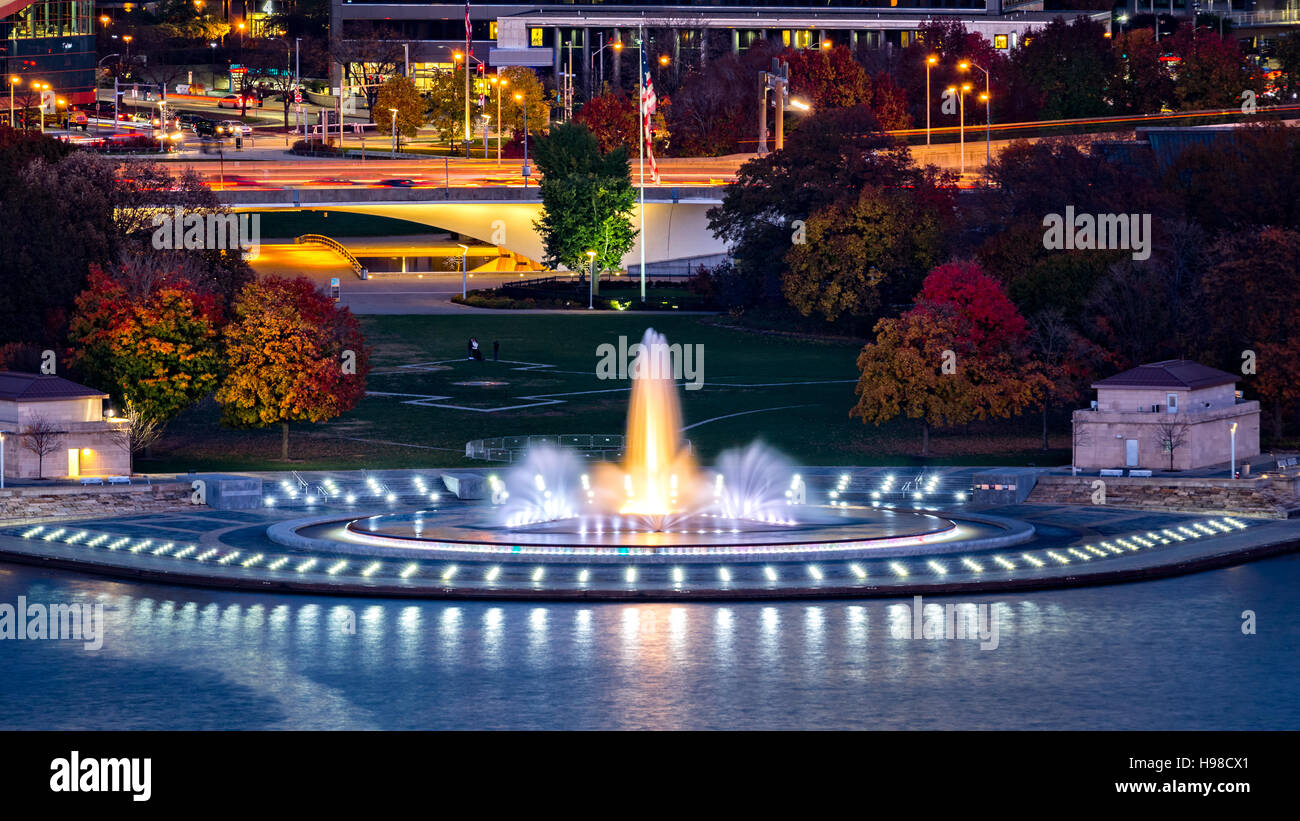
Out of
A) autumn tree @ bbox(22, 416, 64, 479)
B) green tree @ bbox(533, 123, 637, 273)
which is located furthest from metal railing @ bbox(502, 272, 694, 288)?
autumn tree @ bbox(22, 416, 64, 479)

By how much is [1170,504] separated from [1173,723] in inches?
986

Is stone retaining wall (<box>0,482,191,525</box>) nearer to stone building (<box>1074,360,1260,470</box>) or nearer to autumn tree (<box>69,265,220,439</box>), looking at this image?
autumn tree (<box>69,265,220,439</box>)

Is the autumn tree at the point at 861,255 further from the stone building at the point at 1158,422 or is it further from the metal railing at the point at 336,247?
the metal railing at the point at 336,247

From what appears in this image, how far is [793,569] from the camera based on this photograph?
2009 inches

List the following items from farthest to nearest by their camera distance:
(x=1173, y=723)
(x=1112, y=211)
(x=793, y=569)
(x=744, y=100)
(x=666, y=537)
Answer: (x=744, y=100), (x=1112, y=211), (x=666, y=537), (x=793, y=569), (x=1173, y=723)

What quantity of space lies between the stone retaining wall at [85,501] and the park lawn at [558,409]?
23.2 ft

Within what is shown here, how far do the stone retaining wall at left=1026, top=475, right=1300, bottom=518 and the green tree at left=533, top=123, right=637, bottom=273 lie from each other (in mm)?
57275

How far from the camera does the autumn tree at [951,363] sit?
73.1 meters

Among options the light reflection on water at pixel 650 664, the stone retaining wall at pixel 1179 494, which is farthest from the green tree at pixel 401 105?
the light reflection on water at pixel 650 664

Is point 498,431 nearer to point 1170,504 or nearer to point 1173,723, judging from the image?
point 1170,504

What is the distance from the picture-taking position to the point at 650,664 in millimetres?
42281

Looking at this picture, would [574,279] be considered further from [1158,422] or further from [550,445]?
[1158,422]

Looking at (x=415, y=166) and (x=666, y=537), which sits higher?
(x=415, y=166)

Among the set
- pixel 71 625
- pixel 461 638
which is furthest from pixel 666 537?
pixel 71 625
